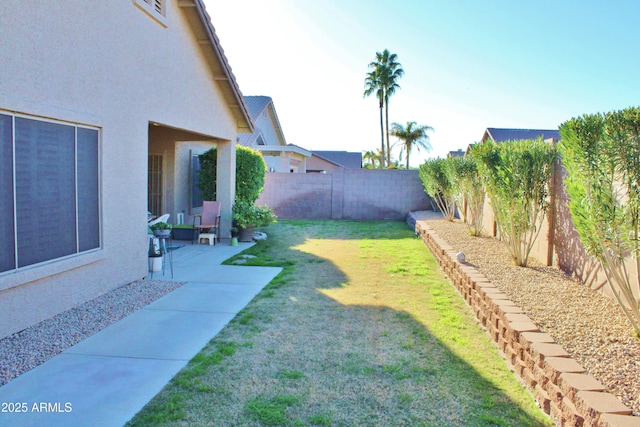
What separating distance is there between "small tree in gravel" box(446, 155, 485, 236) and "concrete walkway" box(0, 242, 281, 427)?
6.92 meters

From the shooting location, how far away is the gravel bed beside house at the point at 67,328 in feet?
14.9

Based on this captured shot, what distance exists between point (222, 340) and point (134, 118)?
409 cm

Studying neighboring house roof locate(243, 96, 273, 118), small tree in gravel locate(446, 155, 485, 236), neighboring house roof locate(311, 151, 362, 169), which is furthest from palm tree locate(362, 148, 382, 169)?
small tree in gravel locate(446, 155, 485, 236)

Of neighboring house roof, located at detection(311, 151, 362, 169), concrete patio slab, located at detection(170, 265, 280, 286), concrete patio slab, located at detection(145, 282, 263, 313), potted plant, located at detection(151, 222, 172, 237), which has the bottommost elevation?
concrete patio slab, located at detection(145, 282, 263, 313)

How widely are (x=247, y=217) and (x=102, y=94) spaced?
616 cm

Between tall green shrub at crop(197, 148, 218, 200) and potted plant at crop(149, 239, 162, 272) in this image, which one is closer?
potted plant at crop(149, 239, 162, 272)

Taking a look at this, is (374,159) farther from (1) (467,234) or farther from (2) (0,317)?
(2) (0,317)

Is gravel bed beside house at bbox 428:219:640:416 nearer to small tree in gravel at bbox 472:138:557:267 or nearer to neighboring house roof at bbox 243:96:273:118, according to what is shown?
small tree in gravel at bbox 472:138:557:267

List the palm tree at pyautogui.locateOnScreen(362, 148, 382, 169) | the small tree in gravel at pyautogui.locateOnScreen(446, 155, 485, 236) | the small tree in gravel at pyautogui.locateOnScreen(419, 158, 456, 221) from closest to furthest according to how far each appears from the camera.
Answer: the small tree in gravel at pyautogui.locateOnScreen(446, 155, 485, 236) → the small tree in gravel at pyautogui.locateOnScreen(419, 158, 456, 221) → the palm tree at pyautogui.locateOnScreen(362, 148, 382, 169)

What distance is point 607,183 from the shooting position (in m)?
4.60

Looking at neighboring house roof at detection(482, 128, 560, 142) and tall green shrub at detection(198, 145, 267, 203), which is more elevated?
neighboring house roof at detection(482, 128, 560, 142)

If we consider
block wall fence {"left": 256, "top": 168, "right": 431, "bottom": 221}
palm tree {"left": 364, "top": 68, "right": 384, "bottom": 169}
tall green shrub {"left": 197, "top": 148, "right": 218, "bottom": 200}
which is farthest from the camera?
palm tree {"left": 364, "top": 68, "right": 384, "bottom": 169}

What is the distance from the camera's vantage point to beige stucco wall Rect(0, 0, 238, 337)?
5098mm

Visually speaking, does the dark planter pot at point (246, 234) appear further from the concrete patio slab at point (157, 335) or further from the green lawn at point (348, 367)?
the concrete patio slab at point (157, 335)
